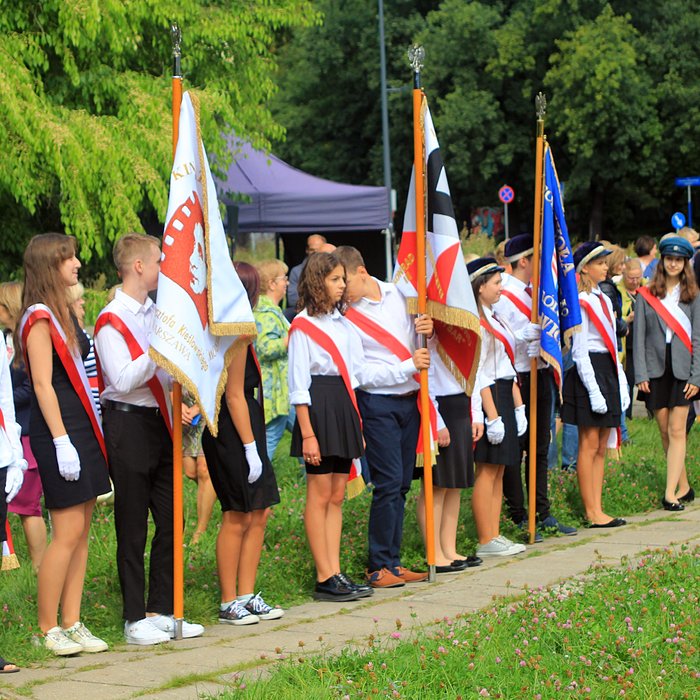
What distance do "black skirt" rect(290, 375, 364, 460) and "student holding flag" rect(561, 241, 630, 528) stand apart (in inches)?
104

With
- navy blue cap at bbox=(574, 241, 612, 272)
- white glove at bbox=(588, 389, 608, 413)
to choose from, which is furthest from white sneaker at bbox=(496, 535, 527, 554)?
navy blue cap at bbox=(574, 241, 612, 272)

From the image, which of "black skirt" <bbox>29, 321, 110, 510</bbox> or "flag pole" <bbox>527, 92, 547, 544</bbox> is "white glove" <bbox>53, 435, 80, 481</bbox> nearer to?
"black skirt" <bbox>29, 321, 110, 510</bbox>

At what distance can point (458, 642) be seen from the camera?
5.81 metres

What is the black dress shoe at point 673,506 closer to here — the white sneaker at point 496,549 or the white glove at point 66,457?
the white sneaker at point 496,549

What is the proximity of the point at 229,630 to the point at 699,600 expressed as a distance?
238 centimetres

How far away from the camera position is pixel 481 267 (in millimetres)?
8883

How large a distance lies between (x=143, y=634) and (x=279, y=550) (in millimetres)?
1874

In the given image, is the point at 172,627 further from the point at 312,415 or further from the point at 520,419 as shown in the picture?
the point at 520,419

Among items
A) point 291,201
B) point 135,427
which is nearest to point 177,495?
point 135,427

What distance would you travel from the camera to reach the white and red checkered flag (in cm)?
800

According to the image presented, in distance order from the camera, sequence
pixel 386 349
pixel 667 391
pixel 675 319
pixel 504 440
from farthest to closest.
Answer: pixel 667 391 → pixel 675 319 → pixel 504 440 → pixel 386 349

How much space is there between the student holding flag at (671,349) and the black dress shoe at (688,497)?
22 mm

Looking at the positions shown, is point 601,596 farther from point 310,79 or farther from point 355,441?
point 310,79

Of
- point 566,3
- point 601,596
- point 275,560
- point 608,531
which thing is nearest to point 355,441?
point 275,560
